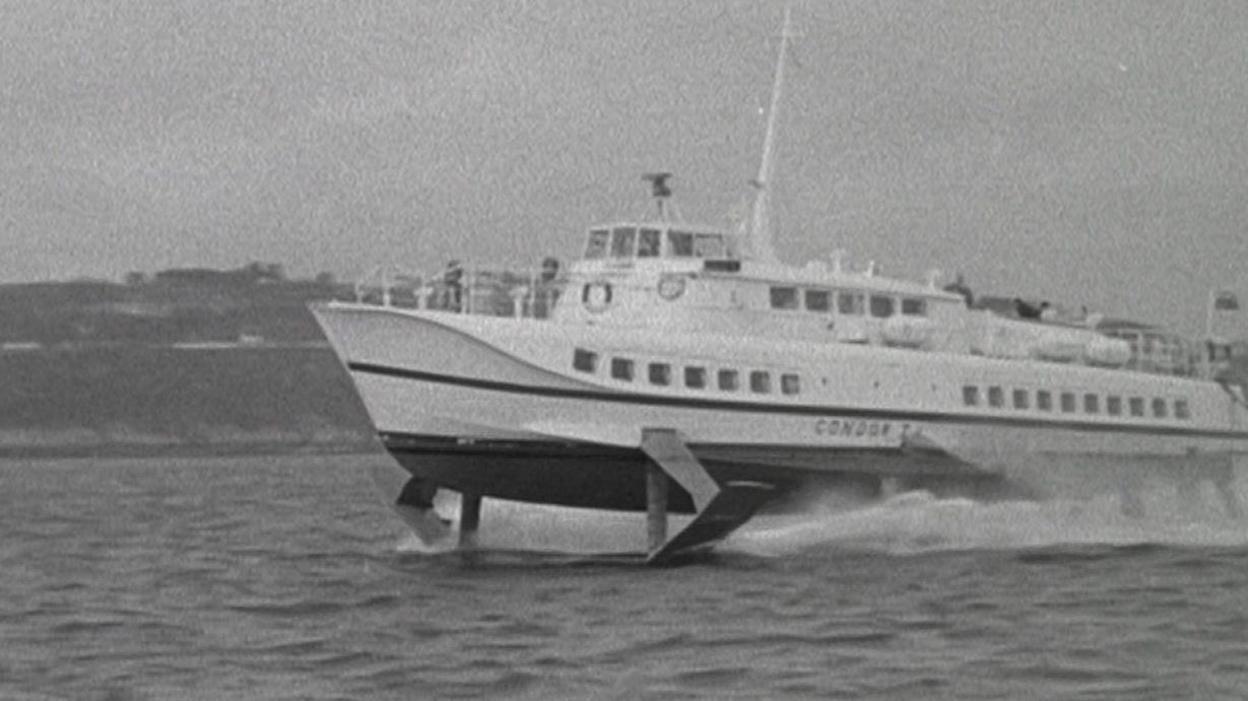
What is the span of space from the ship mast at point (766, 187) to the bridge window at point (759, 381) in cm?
484

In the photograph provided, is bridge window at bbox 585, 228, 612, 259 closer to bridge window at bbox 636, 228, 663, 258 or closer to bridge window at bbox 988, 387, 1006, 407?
bridge window at bbox 636, 228, 663, 258

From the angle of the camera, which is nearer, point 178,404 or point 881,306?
point 881,306

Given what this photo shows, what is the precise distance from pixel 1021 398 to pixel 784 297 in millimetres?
5815

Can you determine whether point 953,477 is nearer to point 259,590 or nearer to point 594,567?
point 594,567

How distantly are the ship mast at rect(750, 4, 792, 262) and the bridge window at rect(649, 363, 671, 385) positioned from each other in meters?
6.18

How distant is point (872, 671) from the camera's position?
23.2m

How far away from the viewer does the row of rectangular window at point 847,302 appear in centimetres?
4047

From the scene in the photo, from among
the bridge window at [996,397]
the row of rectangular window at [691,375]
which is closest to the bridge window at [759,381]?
the row of rectangular window at [691,375]

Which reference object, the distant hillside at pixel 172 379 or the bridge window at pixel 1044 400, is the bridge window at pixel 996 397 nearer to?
the bridge window at pixel 1044 400

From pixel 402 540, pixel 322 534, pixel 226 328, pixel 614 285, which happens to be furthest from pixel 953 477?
pixel 226 328

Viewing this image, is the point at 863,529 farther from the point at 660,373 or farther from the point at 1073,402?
the point at 1073,402

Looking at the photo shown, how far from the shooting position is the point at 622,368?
36.4 meters

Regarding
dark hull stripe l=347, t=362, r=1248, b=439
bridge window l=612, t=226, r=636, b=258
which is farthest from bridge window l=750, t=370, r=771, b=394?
bridge window l=612, t=226, r=636, b=258

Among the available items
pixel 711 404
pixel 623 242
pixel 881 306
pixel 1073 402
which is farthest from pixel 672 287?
pixel 1073 402
